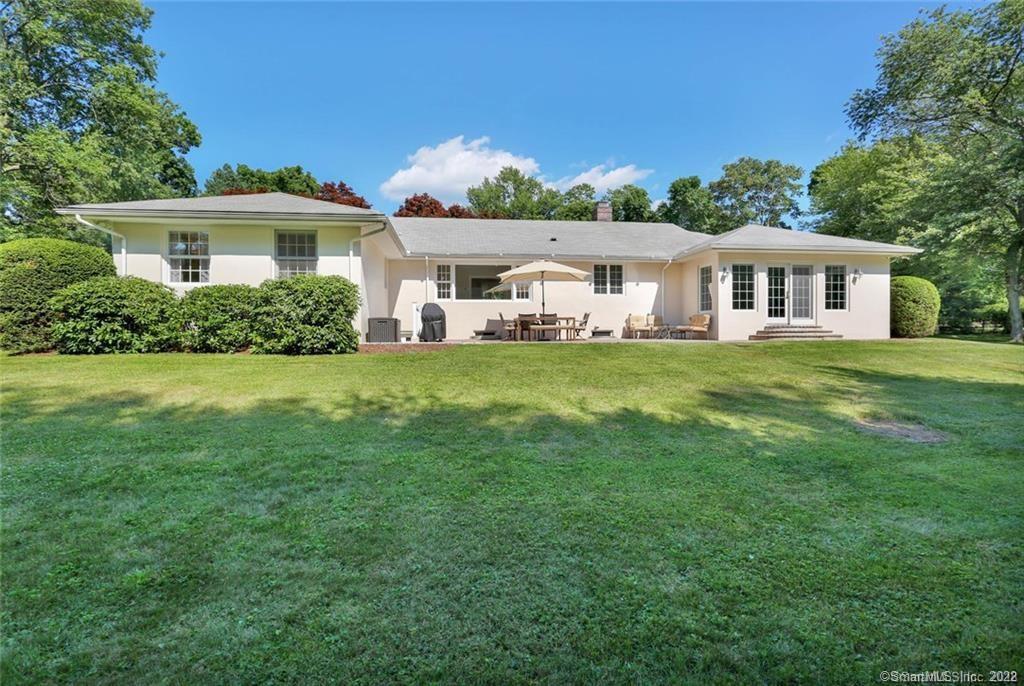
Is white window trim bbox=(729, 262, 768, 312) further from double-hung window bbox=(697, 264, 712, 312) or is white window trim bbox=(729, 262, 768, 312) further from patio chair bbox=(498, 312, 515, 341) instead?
patio chair bbox=(498, 312, 515, 341)

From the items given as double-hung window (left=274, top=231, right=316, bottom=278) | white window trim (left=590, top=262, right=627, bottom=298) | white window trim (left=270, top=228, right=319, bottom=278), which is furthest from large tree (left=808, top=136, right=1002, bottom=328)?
double-hung window (left=274, top=231, right=316, bottom=278)

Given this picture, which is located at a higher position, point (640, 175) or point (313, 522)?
point (640, 175)

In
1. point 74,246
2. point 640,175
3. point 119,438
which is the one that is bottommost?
point 119,438

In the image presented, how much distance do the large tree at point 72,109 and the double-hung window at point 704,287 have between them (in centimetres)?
2314

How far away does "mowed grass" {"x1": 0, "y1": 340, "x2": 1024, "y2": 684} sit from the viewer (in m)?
1.83

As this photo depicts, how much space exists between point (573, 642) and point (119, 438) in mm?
4574

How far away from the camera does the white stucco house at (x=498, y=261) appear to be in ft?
41.6

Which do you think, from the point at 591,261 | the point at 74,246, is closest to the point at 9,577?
the point at 74,246

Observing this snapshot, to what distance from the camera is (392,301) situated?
17.1 meters

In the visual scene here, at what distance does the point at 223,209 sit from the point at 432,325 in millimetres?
6137

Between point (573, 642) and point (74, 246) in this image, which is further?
point (74, 246)

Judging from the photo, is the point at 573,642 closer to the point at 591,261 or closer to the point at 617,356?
the point at 617,356

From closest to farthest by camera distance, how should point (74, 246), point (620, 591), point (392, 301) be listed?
point (620, 591)
point (74, 246)
point (392, 301)

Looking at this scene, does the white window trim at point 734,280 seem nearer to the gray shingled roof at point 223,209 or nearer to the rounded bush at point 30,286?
the gray shingled roof at point 223,209
